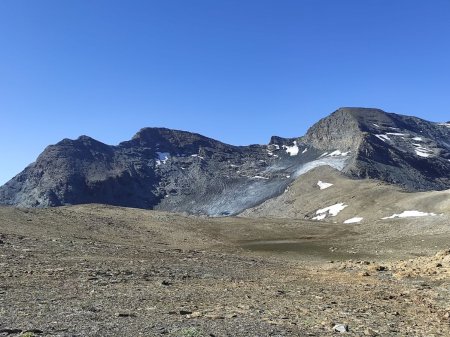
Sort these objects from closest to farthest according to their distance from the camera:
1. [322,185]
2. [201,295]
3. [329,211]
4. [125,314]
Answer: [125,314], [201,295], [329,211], [322,185]

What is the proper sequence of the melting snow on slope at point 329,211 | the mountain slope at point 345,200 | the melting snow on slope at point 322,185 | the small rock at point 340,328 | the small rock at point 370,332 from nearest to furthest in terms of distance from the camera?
the small rock at point 370,332 < the small rock at point 340,328 < the mountain slope at point 345,200 < the melting snow on slope at point 329,211 < the melting snow on slope at point 322,185

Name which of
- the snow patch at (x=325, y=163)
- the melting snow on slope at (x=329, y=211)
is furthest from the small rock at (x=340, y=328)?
the snow patch at (x=325, y=163)

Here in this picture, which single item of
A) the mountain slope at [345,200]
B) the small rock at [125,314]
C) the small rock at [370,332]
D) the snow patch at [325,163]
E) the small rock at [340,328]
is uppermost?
the snow patch at [325,163]

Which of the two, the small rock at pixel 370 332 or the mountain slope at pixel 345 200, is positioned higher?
the mountain slope at pixel 345 200

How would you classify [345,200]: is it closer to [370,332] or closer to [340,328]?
[370,332]

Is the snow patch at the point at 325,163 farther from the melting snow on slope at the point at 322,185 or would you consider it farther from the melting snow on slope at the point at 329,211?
the melting snow on slope at the point at 329,211

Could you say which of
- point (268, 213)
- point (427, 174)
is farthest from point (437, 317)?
point (427, 174)

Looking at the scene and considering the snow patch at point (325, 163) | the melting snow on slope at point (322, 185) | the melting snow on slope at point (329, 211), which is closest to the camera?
the melting snow on slope at point (329, 211)

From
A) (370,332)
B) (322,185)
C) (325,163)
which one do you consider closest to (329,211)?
(322,185)

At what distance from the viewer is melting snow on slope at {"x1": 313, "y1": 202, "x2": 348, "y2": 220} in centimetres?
10931

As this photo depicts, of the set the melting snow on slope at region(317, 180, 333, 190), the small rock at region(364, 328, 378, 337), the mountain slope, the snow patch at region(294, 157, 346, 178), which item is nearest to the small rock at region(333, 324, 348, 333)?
the small rock at region(364, 328, 378, 337)

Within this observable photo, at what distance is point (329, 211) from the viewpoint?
4419 inches

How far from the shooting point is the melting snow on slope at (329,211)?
109m

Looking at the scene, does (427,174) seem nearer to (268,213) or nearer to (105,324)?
(268,213)
